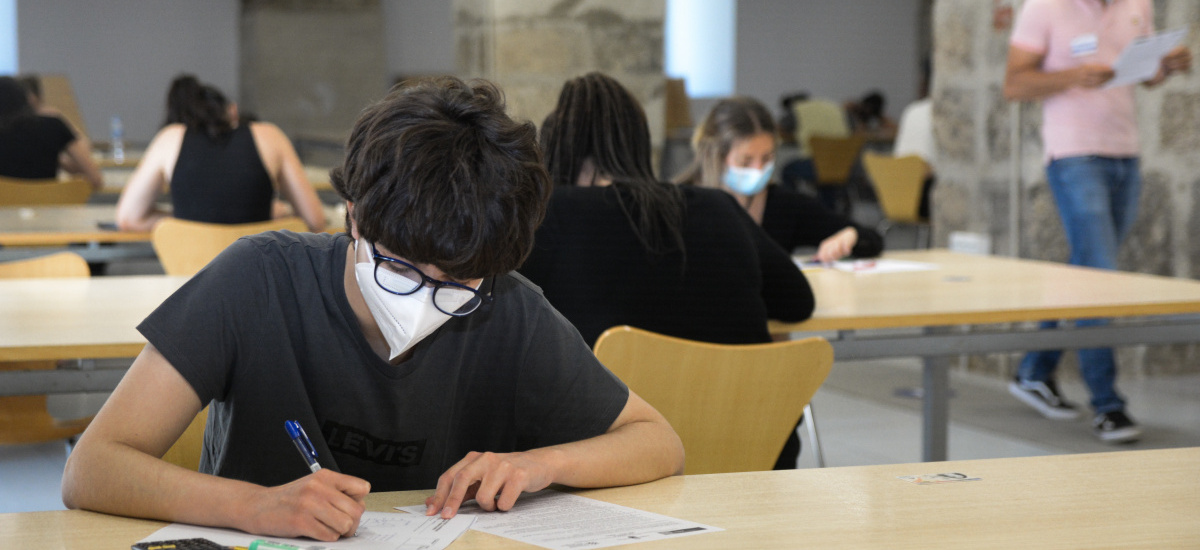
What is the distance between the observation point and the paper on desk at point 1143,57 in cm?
337

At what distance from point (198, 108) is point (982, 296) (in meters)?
2.38

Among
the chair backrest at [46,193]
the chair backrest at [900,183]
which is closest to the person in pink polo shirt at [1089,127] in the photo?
the chair backrest at [900,183]

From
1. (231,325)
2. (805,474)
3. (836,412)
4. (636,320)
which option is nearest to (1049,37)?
(836,412)

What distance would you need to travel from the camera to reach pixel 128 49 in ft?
35.6

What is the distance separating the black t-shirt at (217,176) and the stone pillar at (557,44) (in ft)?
3.75

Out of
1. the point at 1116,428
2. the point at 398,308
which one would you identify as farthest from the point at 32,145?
the point at 398,308

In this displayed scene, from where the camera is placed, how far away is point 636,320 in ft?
6.50

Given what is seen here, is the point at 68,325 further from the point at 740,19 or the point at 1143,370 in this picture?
the point at 740,19

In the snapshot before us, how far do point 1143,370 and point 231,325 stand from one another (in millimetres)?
4044

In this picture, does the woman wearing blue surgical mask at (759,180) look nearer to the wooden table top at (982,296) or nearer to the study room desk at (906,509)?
the wooden table top at (982,296)

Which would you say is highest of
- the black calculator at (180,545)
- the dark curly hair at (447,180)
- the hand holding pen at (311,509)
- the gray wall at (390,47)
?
the gray wall at (390,47)

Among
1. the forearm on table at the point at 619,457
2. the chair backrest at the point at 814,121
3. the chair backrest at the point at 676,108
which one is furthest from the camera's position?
the chair backrest at the point at 814,121

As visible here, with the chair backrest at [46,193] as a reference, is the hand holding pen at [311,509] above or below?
above

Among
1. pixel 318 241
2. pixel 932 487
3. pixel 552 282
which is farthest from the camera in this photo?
pixel 552 282
